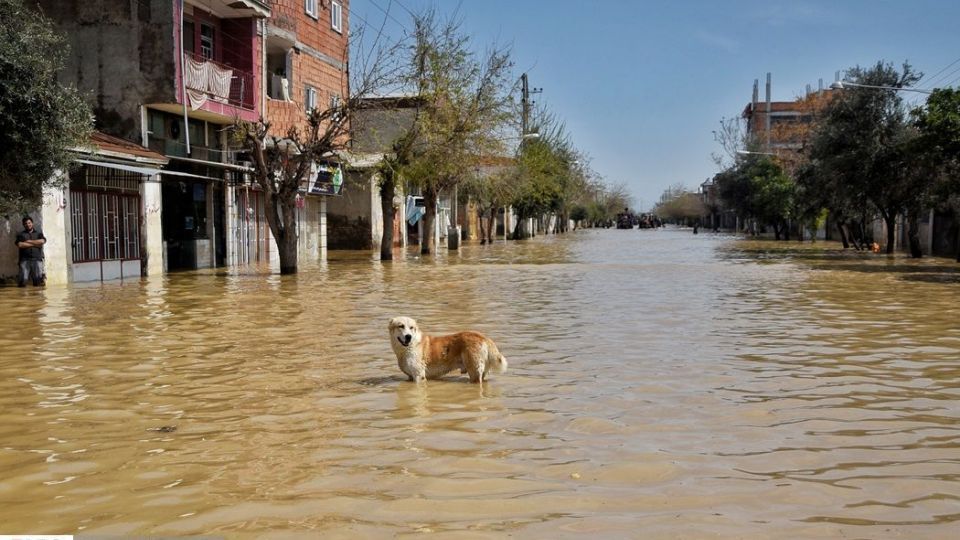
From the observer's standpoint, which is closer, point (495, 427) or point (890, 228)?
point (495, 427)

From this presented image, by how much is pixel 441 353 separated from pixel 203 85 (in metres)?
19.9

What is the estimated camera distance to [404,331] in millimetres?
8367

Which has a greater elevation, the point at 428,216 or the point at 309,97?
the point at 309,97

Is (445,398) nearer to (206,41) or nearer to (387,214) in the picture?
(206,41)

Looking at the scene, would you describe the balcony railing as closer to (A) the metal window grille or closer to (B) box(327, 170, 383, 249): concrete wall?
(A) the metal window grille

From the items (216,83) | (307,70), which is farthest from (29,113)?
(307,70)

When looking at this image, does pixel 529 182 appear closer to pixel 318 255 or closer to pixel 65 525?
pixel 318 255

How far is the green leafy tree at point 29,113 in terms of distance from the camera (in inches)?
640

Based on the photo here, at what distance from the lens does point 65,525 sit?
475 centimetres

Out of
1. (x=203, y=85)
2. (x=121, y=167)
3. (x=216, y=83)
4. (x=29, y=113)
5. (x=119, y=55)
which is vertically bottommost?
(x=121, y=167)

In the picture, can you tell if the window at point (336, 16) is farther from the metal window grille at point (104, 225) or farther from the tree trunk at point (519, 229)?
the tree trunk at point (519, 229)

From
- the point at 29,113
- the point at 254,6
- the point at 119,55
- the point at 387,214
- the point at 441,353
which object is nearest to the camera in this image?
the point at 441,353

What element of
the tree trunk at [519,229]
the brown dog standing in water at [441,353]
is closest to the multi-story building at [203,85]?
the brown dog standing in water at [441,353]

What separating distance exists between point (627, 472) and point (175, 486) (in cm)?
277
